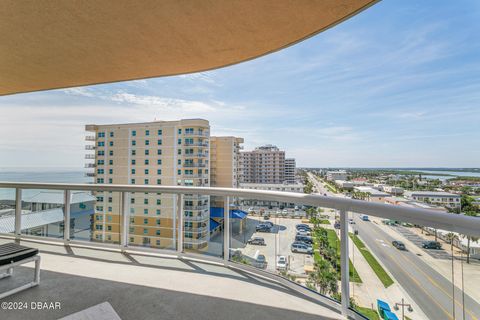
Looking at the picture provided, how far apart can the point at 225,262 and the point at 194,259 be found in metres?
0.55

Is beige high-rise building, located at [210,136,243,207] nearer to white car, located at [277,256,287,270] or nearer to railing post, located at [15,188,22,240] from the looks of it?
railing post, located at [15,188,22,240]

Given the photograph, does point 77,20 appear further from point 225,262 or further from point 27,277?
point 225,262

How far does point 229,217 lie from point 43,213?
3.89 metres

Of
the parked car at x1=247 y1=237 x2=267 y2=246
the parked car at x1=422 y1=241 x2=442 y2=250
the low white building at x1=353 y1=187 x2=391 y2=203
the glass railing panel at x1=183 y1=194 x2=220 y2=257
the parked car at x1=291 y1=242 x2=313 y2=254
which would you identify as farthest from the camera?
the glass railing panel at x1=183 y1=194 x2=220 y2=257

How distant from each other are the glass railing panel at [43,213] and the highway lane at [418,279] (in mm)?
5007

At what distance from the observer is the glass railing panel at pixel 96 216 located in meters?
3.85

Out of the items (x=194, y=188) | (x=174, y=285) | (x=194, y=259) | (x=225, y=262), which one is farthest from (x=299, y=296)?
(x=194, y=188)

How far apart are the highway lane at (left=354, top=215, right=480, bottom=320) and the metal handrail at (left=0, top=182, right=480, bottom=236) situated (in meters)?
0.17

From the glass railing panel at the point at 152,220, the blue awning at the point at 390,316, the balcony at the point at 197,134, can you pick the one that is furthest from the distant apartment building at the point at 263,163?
the blue awning at the point at 390,316

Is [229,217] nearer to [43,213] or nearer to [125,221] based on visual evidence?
[125,221]

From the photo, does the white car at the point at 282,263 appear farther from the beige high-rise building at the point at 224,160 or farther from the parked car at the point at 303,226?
the beige high-rise building at the point at 224,160

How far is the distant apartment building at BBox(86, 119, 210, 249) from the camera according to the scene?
352cm

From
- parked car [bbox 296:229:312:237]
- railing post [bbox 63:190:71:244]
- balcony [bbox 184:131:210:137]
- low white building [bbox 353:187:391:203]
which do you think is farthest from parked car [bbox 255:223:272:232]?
balcony [bbox 184:131:210:137]

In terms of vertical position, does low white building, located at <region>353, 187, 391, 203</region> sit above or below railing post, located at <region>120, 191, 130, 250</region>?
above
